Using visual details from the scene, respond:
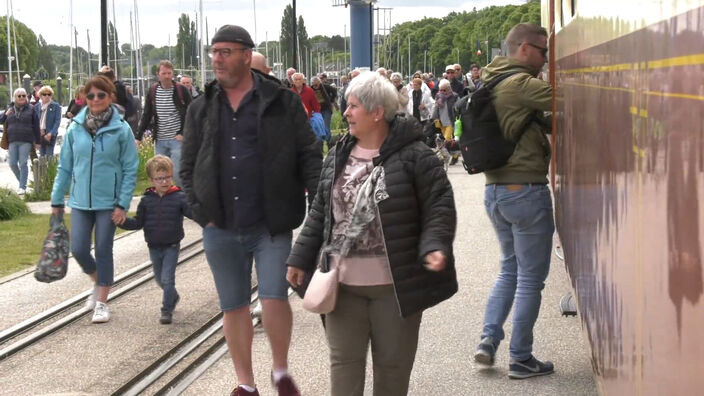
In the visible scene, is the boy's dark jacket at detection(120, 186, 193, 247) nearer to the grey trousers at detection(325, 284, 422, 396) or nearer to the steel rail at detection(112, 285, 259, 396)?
the steel rail at detection(112, 285, 259, 396)

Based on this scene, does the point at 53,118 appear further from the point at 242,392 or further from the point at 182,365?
the point at 242,392

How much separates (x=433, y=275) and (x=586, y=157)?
0.82 metres

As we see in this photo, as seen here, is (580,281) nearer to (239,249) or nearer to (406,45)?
(239,249)

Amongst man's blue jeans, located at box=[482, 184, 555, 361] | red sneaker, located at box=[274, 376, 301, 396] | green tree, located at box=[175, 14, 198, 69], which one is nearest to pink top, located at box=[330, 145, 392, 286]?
red sneaker, located at box=[274, 376, 301, 396]

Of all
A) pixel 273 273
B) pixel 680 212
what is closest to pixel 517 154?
pixel 273 273

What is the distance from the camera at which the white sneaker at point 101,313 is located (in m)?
8.86

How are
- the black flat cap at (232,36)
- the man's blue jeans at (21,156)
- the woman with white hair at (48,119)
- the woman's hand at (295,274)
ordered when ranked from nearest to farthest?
the woman's hand at (295,274) < the black flat cap at (232,36) < the man's blue jeans at (21,156) < the woman with white hair at (48,119)

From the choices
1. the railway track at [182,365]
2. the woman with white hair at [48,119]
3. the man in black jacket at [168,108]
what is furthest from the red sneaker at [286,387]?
the woman with white hair at [48,119]

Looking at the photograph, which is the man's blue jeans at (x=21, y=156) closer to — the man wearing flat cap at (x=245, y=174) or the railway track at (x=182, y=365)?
the railway track at (x=182, y=365)

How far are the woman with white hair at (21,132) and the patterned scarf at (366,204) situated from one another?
16.5 m

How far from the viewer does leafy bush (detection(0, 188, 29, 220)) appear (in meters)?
16.8

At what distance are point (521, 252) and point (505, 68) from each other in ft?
3.13

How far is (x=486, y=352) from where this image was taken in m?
6.98

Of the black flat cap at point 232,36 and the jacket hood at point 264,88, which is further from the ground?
the black flat cap at point 232,36
